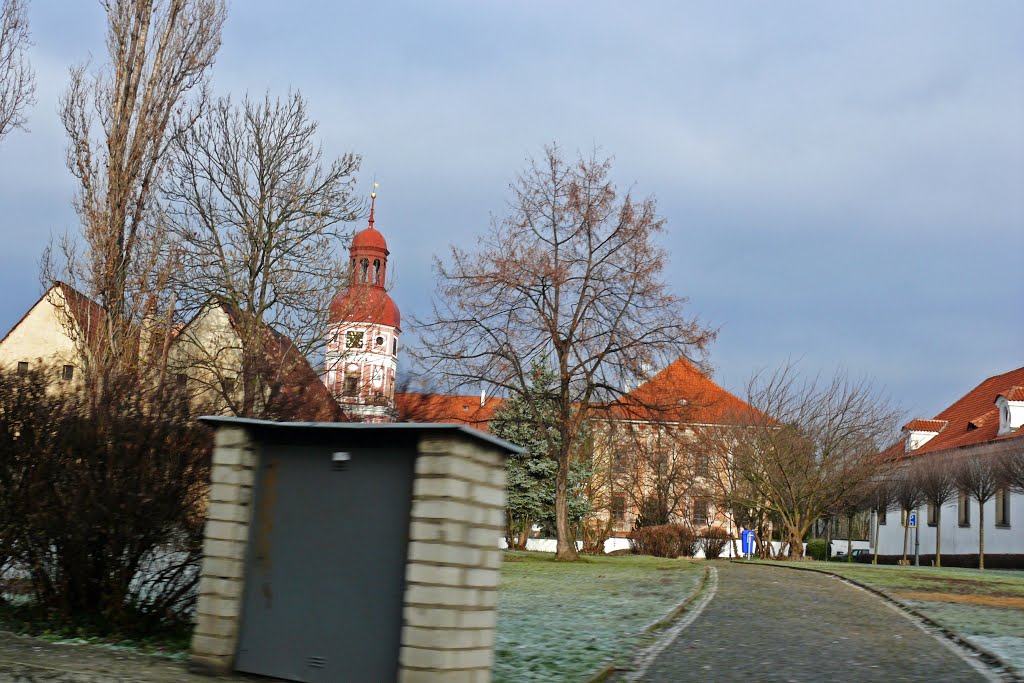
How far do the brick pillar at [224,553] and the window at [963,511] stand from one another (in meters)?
50.3

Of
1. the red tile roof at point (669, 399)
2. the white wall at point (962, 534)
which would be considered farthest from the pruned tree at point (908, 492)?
the red tile roof at point (669, 399)

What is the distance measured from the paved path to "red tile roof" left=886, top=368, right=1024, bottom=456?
39.5m

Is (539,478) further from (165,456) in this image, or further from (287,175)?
(165,456)

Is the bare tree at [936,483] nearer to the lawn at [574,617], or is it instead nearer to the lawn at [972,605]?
the lawn at [972,605]

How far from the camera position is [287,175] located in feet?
97.7

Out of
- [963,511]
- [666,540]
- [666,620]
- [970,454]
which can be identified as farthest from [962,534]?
[666,620]

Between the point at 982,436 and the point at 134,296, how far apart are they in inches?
1804

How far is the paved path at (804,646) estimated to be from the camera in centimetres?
840

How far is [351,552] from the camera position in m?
6.98

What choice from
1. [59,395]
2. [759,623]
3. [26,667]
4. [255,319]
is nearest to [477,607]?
[26,667]

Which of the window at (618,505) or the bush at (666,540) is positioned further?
the window at (618,505)

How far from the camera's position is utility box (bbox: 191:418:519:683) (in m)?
6.56

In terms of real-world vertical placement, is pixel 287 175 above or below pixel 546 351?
above

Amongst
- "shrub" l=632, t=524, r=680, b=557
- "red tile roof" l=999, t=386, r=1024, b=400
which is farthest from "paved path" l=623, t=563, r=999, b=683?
"red tile roof" l=999, t=386, r=1024, b=400
